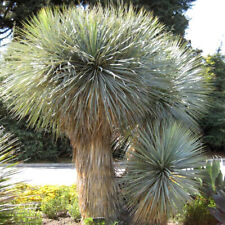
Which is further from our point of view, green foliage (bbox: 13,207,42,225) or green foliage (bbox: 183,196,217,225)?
green foliage (bbox: 183,196,217,225)

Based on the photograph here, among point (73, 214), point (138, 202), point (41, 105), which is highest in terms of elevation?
point (41, 105)

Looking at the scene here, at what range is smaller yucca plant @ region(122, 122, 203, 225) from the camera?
398 centimetres

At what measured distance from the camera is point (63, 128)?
470 cm

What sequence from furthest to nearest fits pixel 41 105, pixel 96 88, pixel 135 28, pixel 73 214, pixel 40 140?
pixel 40 140 → pixel 73 214 → pixel 135 28 → pixel 41 105 → pixel 96 88

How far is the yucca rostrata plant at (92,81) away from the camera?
4.04m

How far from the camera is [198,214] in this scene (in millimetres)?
4672

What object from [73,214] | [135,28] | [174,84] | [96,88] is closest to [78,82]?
[96,88]

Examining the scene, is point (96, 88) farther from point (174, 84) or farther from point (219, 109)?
point (219, 109)

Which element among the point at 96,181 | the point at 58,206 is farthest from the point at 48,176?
the point at 96,181

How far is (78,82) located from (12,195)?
184 cm

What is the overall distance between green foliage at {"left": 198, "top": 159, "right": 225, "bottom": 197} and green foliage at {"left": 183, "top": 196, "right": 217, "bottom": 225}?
0.17m

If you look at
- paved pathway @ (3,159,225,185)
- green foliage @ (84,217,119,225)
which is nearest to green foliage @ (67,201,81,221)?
green foliage @ (84,217,119,225)

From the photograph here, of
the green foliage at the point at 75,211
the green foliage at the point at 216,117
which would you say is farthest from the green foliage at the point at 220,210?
the green foliage at the point at 216,117

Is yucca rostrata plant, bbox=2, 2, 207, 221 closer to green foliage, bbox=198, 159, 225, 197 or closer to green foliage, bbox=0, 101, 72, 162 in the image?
Answer: green foliage, bbox=198, 159, 225, 197
